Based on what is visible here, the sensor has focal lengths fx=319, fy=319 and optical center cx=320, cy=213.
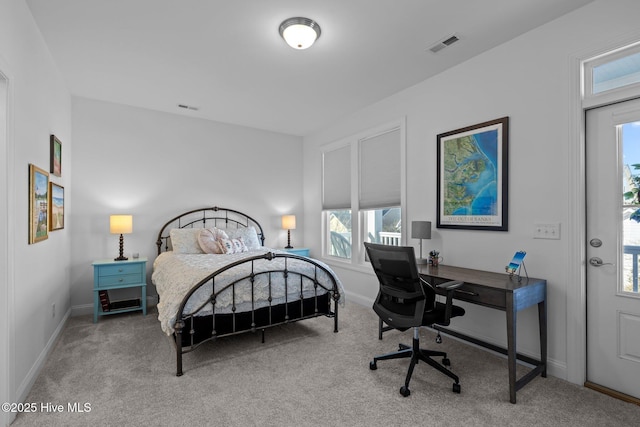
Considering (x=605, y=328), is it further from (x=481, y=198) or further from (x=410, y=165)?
(x=410, y=165)

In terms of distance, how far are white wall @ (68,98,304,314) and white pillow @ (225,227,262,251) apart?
626mm

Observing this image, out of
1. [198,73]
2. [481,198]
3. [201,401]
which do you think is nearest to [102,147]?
[198,73]

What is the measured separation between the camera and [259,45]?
2887 mm

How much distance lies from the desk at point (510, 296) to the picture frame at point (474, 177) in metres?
0.56

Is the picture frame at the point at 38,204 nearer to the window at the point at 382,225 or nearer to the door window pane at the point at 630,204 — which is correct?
the window at the point at 382,225

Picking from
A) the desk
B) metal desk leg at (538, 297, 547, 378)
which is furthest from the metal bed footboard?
metal desk leg at (538, 297, 547, 378)

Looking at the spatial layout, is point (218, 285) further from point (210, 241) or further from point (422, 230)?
point (422, 230)

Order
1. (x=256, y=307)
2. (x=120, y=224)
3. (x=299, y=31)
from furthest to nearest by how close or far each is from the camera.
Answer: (x=120, y=224)
(x=256, y=307)
(x=299, y=31)

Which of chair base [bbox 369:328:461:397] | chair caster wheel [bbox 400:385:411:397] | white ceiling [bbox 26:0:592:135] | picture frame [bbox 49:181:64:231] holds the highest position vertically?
white ceiling [bbox 26:0:592:135]

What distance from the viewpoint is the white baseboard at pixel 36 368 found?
2197 mm

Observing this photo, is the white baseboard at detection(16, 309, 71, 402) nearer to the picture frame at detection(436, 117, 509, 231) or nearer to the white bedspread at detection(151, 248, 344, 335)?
the white bedspread at detection(151, 248, 344, 335)

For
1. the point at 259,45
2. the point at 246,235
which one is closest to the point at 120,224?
the point at 246,235

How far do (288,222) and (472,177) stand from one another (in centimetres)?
319

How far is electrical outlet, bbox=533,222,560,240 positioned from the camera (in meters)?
2.53
